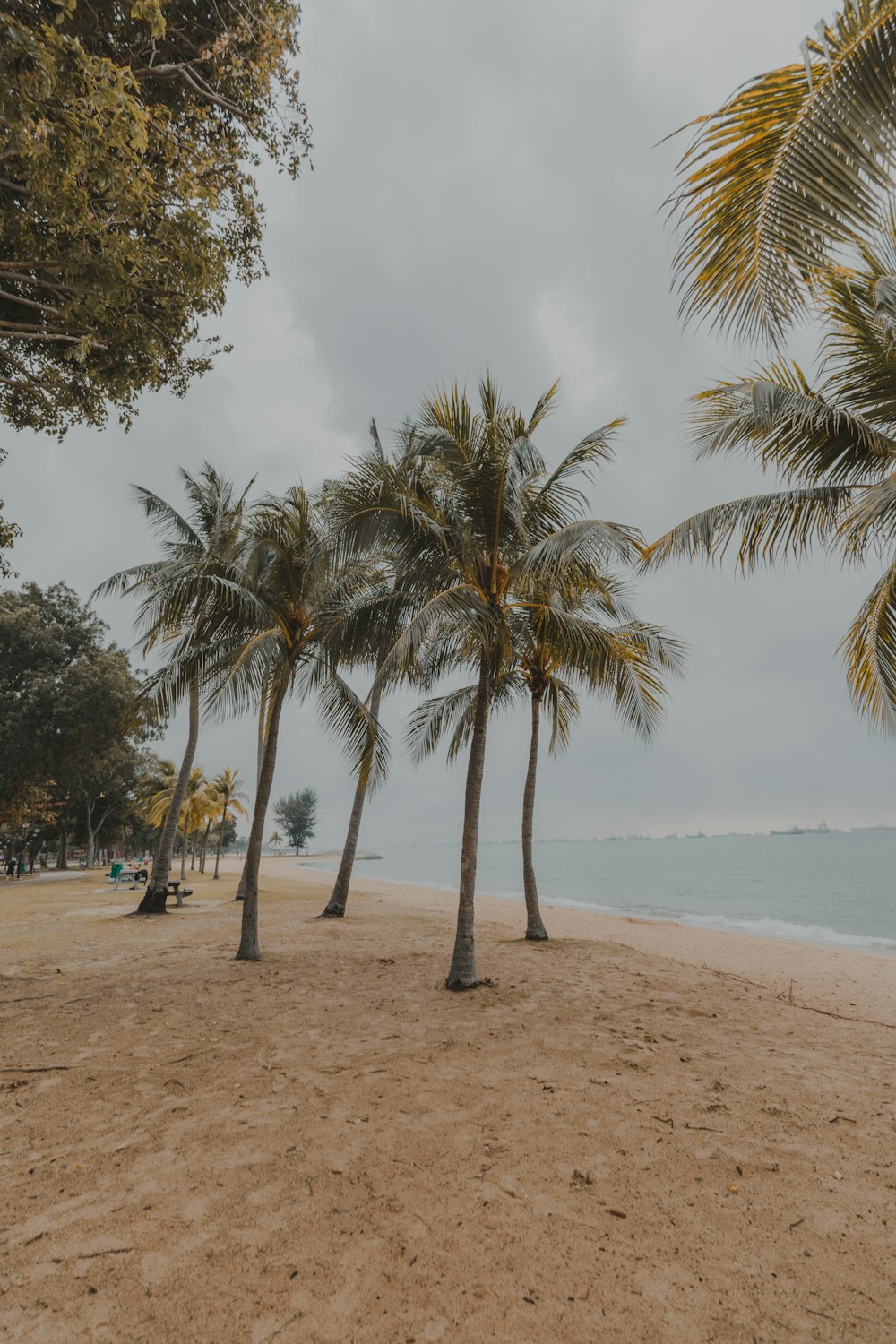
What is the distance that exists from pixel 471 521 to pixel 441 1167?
6335mm

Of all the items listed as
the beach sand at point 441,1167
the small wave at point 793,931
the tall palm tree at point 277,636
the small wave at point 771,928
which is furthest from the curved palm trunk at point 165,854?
the small wave at point 793,931

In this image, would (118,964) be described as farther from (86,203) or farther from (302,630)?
(86,203)

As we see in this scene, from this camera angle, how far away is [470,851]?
7.57 meters

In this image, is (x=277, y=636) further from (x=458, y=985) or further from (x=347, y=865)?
(x=347, y=865)

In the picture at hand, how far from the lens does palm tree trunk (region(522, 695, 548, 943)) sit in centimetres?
1092

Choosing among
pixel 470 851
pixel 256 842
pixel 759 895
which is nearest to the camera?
pixel 470 851

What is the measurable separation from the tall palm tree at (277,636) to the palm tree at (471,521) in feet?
3.33

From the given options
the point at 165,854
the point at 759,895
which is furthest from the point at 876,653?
the point at 759,895

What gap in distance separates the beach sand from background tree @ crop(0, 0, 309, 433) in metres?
5.84

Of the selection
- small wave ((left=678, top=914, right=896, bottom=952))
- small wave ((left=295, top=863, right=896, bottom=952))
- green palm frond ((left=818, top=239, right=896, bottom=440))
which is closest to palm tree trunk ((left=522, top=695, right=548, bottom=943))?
green palm frond ((left=818, top=239, right=896, bottom=440))

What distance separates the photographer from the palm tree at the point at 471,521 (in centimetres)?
717

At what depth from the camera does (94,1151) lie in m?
3.37

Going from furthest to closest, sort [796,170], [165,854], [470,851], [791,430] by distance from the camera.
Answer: [165,854], [470,851], [791,430], [796,170]

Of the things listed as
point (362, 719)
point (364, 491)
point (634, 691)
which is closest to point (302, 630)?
point (362, 719)
